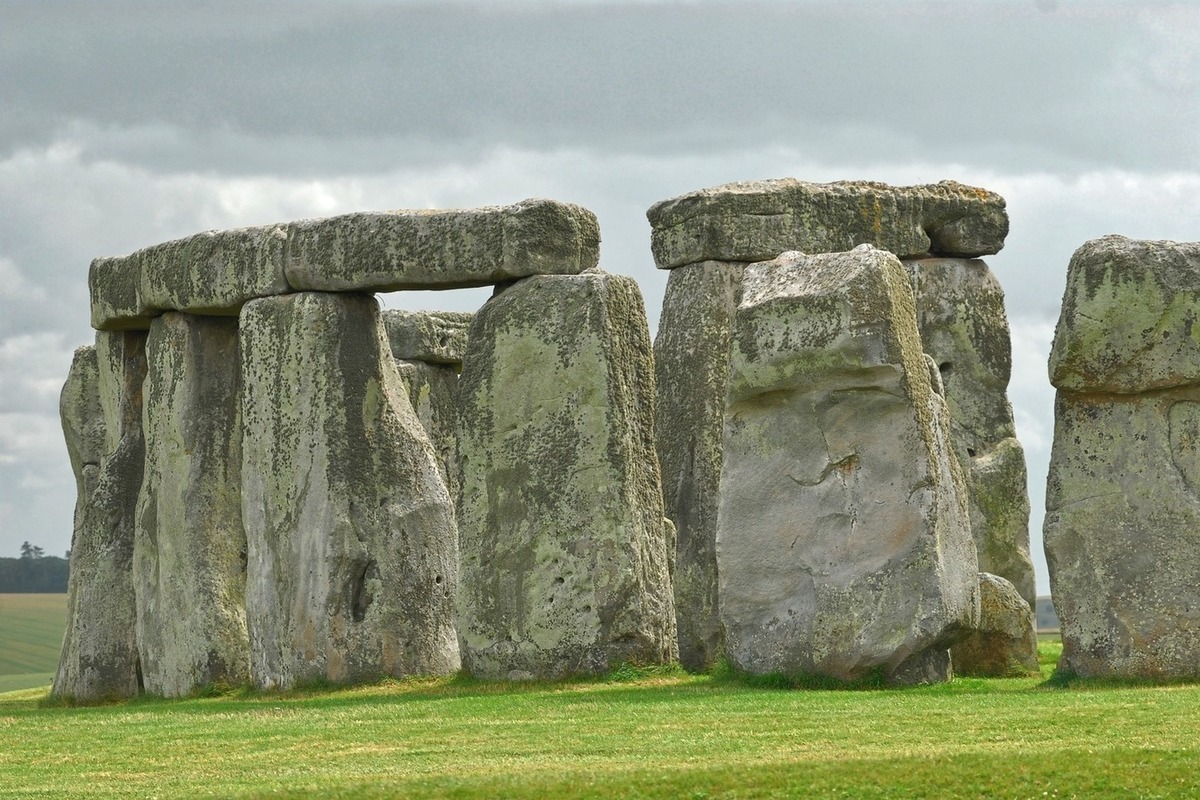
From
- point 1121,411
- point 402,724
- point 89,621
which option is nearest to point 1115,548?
point 1121,411

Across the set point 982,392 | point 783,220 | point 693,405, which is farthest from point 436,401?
point 982,392

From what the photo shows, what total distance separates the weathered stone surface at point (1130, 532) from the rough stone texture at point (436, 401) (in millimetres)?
11509

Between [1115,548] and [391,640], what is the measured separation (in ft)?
24.1

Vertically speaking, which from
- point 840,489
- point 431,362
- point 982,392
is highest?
point 431,362

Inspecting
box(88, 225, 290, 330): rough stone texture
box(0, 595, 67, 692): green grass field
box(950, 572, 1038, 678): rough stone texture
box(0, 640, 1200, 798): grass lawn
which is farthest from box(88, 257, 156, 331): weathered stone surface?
box(0, 595, 67, 692): green grass field

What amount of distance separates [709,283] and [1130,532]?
752 cm

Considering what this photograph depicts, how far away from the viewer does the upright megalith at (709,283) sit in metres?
23.2

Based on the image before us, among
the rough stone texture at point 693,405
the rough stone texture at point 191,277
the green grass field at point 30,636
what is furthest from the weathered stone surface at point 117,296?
the green grass field at point 30,636

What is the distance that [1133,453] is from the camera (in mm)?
17891

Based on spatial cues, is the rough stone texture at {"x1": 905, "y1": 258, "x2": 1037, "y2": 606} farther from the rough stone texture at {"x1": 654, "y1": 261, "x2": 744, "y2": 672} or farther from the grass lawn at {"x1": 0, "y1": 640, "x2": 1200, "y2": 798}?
the grass lawn at {"x1": 0, "y1": 640, "x2": 1200, "y2": 798}

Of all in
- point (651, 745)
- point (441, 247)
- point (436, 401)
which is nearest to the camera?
point (651, 745)

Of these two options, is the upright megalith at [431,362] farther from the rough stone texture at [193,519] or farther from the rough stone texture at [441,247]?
the rough stone texture at [441,247]

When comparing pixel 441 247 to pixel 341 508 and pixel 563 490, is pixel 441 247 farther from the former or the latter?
pixel 341 508

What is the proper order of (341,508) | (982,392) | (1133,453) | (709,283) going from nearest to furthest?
1. (1133,453)
2. (341,508)
3. (709,283)
4. (982,392)
